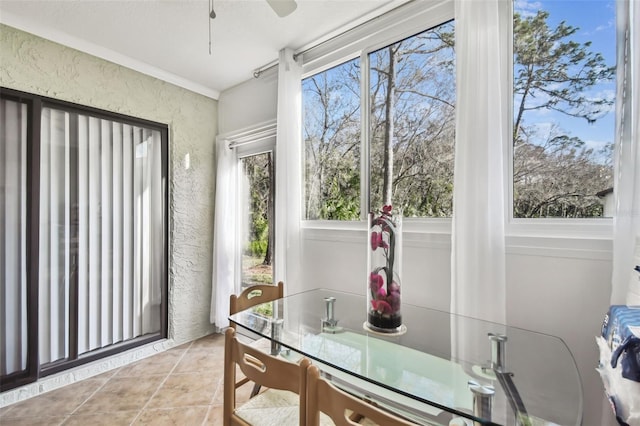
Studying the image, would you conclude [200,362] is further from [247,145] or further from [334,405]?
→ [334,405]

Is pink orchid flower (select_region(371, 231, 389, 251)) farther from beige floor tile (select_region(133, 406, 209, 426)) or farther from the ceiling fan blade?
beige floor tile (select_region(133, 406, 209, 426))

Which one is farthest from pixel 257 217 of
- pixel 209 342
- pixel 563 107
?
pixel 563 107

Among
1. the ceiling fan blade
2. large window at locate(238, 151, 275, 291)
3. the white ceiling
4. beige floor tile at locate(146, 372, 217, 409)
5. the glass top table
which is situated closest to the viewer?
the glass top table

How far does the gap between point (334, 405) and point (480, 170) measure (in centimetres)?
121

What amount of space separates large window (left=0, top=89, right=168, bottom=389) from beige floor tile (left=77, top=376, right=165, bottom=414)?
0.36 metres

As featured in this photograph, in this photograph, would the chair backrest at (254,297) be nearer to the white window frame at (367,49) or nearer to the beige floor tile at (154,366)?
the white window frame at (367,49)

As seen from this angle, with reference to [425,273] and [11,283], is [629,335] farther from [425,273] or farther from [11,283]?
[11,283]

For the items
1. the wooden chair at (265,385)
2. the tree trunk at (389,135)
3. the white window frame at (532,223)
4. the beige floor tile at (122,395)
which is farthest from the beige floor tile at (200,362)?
the white window frame at (532,223)

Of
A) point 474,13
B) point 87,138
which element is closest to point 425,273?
point 474,13

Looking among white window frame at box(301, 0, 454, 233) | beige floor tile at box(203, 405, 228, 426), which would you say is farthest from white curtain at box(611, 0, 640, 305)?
beige floor tile at box(203, 405, 228, 426)

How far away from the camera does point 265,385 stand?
91 centimetres

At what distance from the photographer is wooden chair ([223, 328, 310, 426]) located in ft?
2.81

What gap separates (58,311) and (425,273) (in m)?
2.66

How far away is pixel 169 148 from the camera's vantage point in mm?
2779
